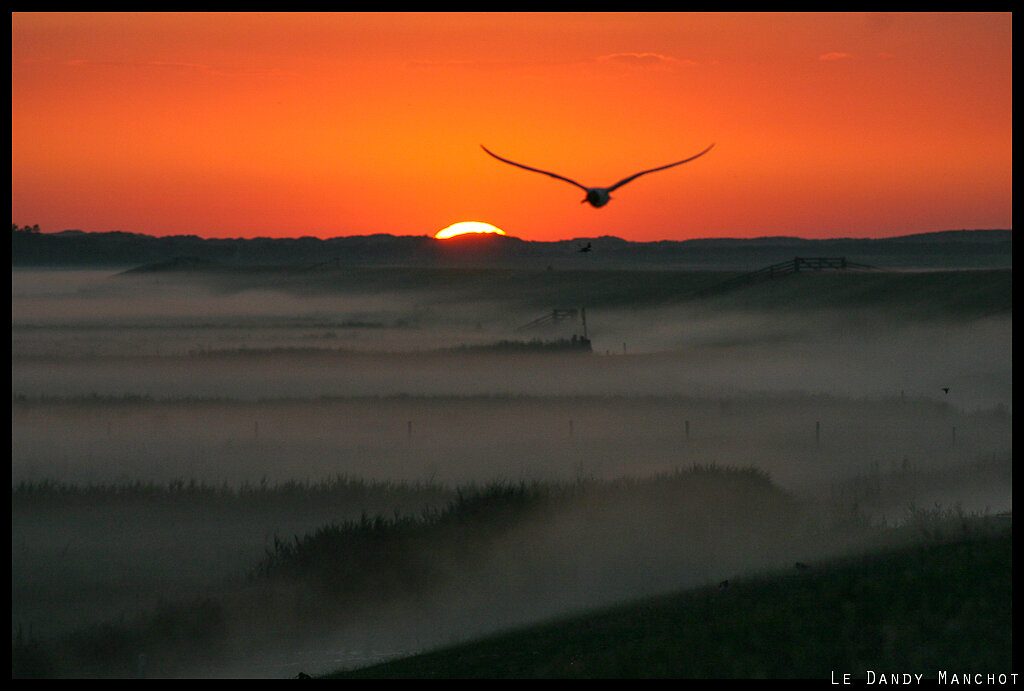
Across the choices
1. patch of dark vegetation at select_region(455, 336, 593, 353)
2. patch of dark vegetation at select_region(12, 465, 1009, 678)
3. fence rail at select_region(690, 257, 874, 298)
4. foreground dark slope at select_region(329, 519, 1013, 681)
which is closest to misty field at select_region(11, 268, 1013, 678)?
patch of dark vegetation at select_region(12, 465, 1009, 678)

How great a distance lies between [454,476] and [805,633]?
21.0 m

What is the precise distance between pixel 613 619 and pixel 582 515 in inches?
400

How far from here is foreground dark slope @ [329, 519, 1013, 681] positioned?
16.3 meters

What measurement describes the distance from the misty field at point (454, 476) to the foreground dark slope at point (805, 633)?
304cm

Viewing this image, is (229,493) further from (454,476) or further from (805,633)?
(805,633)

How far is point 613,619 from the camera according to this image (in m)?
21.0

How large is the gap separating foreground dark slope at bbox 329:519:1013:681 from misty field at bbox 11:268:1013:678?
3.04m

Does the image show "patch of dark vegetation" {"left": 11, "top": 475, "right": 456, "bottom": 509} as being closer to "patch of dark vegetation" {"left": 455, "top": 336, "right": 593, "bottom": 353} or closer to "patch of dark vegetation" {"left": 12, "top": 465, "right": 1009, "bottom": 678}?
"patch of dark vegetation" {"left": 12, "top": 465, "right": 1009, "bottom": 678}

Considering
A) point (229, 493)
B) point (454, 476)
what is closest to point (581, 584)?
point (454, 476)

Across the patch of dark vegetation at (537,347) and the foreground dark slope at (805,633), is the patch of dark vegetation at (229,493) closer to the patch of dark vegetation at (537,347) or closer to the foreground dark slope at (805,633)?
the foreground dark slope at (805,633)

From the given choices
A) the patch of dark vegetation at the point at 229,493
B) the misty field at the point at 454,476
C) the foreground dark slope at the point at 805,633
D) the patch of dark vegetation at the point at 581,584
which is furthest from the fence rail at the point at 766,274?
the foreground dark slope at the point at 805,633

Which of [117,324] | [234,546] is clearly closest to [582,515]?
[234,546]

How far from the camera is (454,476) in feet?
123

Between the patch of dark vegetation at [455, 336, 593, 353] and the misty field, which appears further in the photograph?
the patch of dark vegetation at [455, 336, 593, 353]
